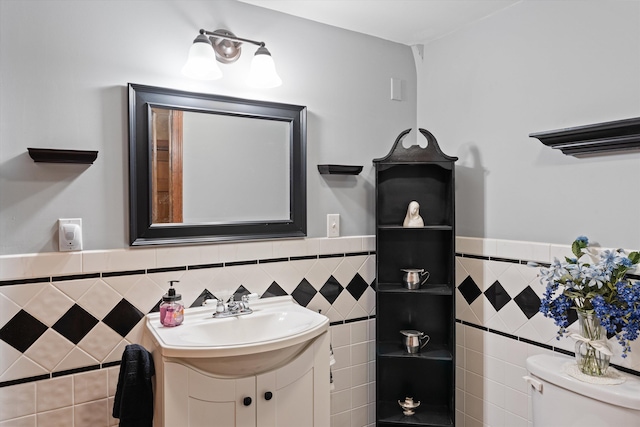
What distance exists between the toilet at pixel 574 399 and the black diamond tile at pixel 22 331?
188 cm

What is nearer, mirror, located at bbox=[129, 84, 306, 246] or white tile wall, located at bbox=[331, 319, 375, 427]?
mirror, located at bbox=[129, 84, 306, 246]

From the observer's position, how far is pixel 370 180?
7.97ft

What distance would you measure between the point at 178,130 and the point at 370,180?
1055 mm

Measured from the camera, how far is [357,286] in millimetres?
2369

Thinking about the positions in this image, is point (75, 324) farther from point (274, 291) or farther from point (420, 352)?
point (420, 352)

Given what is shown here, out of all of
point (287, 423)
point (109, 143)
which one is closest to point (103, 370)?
point (287, 423)

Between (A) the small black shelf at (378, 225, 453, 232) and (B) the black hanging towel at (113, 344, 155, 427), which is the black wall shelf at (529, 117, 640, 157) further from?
(B) the black hanging towel at (113, 344, 155, 427)

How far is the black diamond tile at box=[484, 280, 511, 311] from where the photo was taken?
2.11m

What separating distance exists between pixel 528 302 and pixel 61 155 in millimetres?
2006

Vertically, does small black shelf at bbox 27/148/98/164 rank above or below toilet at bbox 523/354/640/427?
above

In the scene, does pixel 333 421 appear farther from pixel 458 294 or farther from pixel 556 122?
pixel 556 122

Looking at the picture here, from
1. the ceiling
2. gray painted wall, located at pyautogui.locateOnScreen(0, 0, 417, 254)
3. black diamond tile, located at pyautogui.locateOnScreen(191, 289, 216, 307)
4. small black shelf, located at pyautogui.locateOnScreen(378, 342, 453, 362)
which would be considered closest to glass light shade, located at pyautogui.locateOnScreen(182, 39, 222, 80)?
gray painted wall, located at pyautogui.locateOnScreen(0, 0, 417, 254)

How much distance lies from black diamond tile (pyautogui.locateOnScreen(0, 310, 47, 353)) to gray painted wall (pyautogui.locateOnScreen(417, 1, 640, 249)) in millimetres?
1958

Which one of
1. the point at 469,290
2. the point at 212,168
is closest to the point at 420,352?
the point at 469,290
